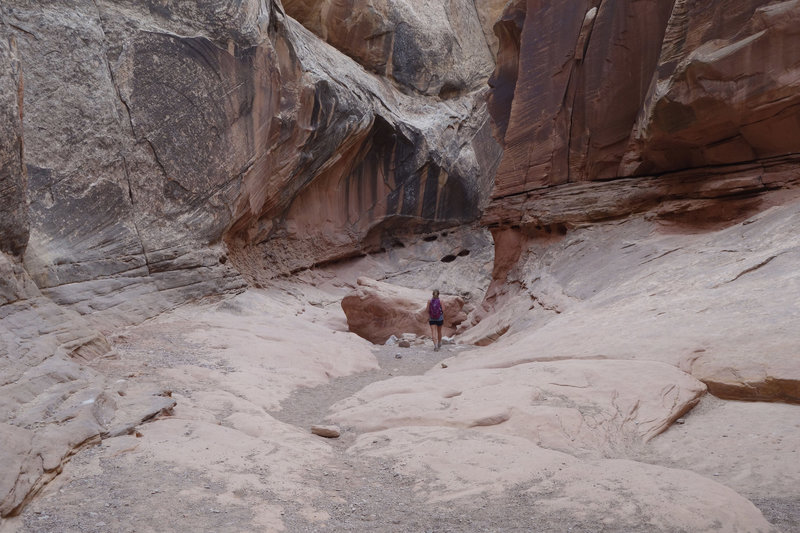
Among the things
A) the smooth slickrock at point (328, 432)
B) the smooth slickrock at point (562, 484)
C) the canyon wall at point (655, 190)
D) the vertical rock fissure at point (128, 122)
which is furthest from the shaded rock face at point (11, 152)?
the canyon wall at point (655, 190)

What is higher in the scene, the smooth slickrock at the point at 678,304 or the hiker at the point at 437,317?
the smooth slickrock at the point at 678,304

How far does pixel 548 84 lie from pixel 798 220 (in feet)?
25.3

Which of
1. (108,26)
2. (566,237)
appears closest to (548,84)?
(566,237)

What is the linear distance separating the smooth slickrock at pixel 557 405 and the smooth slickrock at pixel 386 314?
8681 mm

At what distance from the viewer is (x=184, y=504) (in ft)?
12.0

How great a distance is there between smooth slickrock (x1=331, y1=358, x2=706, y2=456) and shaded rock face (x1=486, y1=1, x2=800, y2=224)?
633 cm

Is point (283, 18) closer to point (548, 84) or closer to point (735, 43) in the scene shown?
point (548, 84)

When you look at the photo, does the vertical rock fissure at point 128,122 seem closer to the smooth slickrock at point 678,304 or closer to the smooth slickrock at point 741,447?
the smooth slickrock at point 678,304

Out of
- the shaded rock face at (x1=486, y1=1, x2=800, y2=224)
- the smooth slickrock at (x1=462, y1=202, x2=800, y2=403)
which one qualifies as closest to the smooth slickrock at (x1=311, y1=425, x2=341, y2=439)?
the smooth slickrock at (x1=462, y1=202, x2=800, y2=403)

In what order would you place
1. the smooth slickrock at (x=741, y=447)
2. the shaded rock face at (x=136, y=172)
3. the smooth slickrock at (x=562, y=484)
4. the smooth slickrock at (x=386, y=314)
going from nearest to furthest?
the smooth slickrock at (x=562, y=484) → the smooth slickrock at (x=741, y=447) → the shaded rock face at (x=136, y=172) → the smooth slickrock at (x=386, y=314)

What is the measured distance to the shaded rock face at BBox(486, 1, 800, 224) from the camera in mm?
9766

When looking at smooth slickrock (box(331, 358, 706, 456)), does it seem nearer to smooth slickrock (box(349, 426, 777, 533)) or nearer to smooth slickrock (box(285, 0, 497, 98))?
smooth slickrock (box(349, 426, 777, 533))

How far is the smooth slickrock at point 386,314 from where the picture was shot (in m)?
15.4

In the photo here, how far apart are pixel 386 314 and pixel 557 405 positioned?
10.6 m
